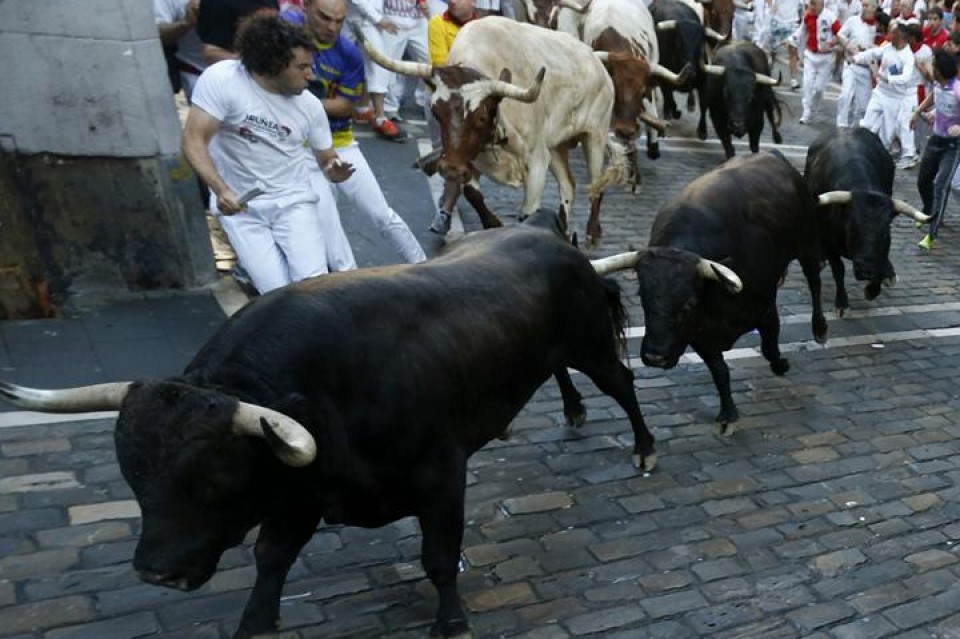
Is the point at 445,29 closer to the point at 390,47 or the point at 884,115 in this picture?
the point at 390,47

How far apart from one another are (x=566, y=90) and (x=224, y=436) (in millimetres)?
7001

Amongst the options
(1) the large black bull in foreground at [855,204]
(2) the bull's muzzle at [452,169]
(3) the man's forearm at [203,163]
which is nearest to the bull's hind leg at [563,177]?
(2) the bull's muzzle at [452,169]

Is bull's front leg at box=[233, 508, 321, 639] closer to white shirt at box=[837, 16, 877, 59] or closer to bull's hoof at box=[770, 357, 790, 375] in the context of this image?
bull's hoof at box=[770, 357, 790, 375]

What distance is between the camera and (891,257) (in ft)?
36.2

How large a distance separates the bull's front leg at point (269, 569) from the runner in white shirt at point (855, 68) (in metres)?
14.2

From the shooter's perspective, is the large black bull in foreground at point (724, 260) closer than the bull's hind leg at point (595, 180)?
Yes

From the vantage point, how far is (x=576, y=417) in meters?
6.48

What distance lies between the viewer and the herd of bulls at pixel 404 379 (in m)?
3.35

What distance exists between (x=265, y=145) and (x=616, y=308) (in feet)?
7.28

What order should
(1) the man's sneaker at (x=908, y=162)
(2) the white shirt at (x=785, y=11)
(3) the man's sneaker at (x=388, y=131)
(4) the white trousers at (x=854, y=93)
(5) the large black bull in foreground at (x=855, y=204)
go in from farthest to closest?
(2) the white shirt at (x=785, y=11)
(4) the white trousers at (x=854, y=93)
(1) the man's sneaker at (x=908, y=162)
(3) the man's sneaker at (x=388, y=131)
(5) the large black bull in foreground at (x=855, y=204)

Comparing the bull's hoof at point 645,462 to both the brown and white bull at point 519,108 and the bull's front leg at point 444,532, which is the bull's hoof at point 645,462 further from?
the brown and white bull at point 519,108

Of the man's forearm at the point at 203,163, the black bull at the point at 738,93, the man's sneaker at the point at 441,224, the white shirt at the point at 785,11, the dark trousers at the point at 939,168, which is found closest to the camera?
the man's forearm at the point at 203,163

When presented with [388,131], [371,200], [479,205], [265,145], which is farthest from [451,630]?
[388,131]

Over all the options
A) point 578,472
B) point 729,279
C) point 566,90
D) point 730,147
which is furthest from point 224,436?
point 730,147
